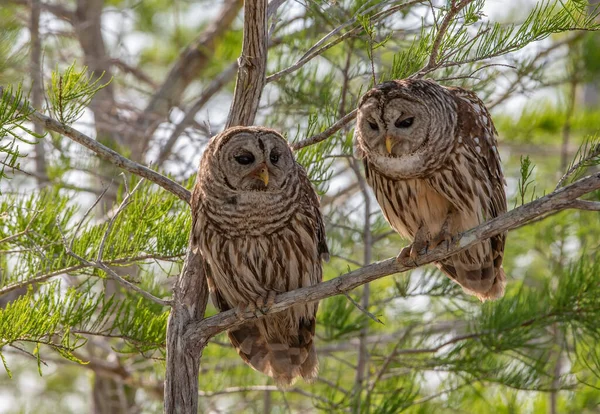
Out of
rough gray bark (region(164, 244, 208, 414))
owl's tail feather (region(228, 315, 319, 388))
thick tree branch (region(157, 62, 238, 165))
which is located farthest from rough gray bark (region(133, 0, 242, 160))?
rough gray bark (region(164, 244, 208, 414))

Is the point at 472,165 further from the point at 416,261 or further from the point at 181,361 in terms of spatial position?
the point at 181,361

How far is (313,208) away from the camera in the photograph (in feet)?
11.9

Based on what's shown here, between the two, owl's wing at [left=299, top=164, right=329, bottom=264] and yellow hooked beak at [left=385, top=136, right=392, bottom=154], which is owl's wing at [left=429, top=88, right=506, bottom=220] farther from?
owl's wing at [left=299, top=164, right=329, bottom=264]

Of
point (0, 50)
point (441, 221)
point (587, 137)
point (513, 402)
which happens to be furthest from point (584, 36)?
point (0, 50)

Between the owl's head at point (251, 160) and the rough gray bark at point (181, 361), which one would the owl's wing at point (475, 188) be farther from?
the rough gray bark at point (181, 361)

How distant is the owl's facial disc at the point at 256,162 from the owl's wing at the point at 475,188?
613 millimetres

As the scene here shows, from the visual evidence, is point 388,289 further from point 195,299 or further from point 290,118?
point 195,299

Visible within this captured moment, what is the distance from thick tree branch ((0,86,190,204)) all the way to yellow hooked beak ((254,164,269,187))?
31cm

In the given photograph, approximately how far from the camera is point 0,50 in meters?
4.13

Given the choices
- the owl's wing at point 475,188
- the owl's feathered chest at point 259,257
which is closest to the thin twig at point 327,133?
the owl's feathered chest at point 259,257

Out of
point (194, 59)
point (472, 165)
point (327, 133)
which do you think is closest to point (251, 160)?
point (327, 133)

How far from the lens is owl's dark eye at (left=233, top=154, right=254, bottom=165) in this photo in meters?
3.43

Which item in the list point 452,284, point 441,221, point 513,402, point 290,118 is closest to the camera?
point 441,221

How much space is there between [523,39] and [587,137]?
47 centimetres
